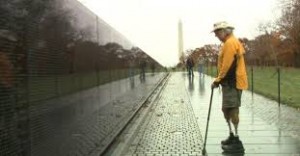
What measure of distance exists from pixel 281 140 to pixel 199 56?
10536 cm

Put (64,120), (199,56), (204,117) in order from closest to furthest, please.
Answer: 1. (64,120)
2. (204,117)
3. (199,56)

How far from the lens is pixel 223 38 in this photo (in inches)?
405

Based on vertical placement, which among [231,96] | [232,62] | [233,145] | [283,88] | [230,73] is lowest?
[283,88]

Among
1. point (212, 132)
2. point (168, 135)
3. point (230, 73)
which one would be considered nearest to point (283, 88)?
point (212, 132)

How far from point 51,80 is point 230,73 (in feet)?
12.8

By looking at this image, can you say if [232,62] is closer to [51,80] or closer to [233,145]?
[233,145]

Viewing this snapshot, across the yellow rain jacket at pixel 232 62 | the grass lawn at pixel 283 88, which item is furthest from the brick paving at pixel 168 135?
the grass lawn at pixel 283 88

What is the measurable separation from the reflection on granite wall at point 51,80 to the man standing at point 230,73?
215 centimetres

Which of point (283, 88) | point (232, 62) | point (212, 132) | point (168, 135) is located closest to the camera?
point (232, 62)

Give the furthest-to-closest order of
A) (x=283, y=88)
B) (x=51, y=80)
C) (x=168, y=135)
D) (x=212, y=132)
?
(x=283, y=88), (x=212, y=132), (x=168, y=135), (x=51, y=80)

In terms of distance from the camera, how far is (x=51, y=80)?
7059mm

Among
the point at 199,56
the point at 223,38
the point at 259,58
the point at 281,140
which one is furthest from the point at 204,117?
the point at 199,56

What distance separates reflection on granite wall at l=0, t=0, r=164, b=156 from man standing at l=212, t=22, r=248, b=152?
84.8 inches

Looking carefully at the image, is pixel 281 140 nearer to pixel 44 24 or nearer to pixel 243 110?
pixel 44 24
